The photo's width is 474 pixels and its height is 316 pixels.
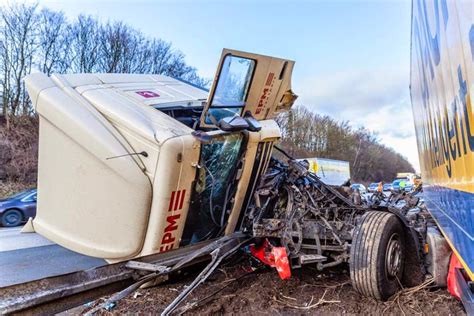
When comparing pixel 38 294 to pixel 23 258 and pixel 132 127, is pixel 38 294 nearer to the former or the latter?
pixel 23 258

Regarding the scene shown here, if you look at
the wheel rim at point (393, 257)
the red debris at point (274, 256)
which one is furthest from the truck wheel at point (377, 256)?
the red debris at point (274, 256)

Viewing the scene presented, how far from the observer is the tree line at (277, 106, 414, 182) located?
3797 centimetres

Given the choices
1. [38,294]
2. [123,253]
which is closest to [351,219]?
[123,253]

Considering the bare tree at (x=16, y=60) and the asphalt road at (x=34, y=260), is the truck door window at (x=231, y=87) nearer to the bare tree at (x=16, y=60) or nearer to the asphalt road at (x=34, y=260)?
the asphalt road at (x=34, y=260)

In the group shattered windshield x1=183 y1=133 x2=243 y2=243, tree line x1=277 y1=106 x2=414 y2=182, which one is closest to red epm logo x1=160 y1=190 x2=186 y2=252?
shattered windshield x1=183 y1=133 x2=243 y2=243

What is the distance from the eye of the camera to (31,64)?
882 inches

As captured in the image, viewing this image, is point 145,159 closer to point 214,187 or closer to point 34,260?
point 214,187

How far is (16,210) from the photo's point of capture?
9602 millimetres

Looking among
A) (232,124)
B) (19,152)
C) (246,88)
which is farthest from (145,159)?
(19,152)

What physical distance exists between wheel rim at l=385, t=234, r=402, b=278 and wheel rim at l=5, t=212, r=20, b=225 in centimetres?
948

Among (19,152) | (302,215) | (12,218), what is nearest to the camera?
(302,215)

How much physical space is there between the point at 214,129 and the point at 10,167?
17.9 metres

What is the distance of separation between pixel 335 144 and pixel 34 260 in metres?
41.7

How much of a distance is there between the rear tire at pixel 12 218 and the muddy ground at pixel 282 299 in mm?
7521
